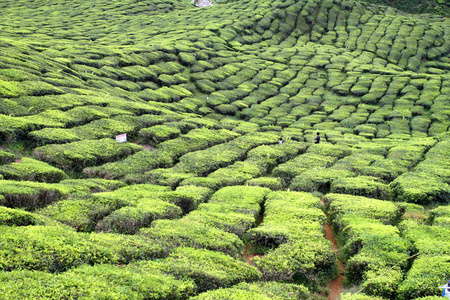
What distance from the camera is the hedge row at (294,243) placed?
30.3 ft

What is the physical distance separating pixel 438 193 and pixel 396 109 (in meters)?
21.1

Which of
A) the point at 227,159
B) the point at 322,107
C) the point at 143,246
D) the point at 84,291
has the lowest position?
the point at 322,107

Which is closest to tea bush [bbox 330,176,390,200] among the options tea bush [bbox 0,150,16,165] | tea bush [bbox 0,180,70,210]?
tea bush [bbox 0,180,70,210]

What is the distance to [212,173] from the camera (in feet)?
53.3

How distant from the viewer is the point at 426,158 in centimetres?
2011

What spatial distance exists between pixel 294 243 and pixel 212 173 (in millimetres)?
6827

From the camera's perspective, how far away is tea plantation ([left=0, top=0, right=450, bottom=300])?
26.1 ft

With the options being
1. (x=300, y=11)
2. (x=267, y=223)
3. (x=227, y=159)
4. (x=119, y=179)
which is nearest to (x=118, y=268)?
(x=267, y=223)

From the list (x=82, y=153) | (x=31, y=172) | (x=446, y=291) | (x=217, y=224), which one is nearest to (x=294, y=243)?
(x=217, y=224)

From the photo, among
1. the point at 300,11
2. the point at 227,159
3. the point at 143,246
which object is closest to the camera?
the point at 143,246

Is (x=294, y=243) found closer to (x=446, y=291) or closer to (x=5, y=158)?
(x=446, y=291)

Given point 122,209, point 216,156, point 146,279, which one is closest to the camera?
point 146,279

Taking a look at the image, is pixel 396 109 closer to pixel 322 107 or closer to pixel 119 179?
pixel 322 107

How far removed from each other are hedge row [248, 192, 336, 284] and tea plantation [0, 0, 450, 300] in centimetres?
6
